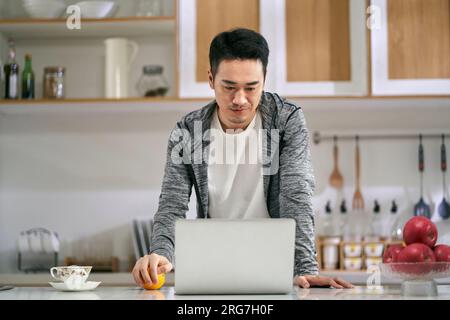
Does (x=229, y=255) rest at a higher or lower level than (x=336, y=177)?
lower

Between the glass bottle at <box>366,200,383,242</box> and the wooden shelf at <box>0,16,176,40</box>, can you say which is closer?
the wooden shelf at <box>0,16,176,40</box>

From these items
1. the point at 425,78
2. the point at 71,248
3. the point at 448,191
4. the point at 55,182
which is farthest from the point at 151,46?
the point at 448,191

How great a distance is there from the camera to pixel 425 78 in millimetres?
3297

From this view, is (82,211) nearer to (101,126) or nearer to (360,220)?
(101,126)

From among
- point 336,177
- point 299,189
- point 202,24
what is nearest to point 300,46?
point 202,24

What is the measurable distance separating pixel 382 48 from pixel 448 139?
595 millimetres

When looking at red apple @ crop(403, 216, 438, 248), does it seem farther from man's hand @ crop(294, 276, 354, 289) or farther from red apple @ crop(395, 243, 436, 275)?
man's hand @ crop(294, 276, 354, 289)

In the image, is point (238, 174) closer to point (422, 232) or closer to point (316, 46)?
point (422, 232)

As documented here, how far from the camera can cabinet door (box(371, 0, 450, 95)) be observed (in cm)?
329

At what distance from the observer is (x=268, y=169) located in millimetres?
2125

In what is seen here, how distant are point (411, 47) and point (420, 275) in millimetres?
2066

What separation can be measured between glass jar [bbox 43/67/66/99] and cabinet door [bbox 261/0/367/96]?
96 cm

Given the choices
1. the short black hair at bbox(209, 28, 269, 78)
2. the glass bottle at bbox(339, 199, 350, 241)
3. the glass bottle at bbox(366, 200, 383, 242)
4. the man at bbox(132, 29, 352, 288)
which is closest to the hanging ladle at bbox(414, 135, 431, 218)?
the glass bottle at bbox(366, 200, 383, 242)

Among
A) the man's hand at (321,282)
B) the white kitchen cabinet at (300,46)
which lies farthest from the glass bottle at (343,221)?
the man's hand at (321,282)
